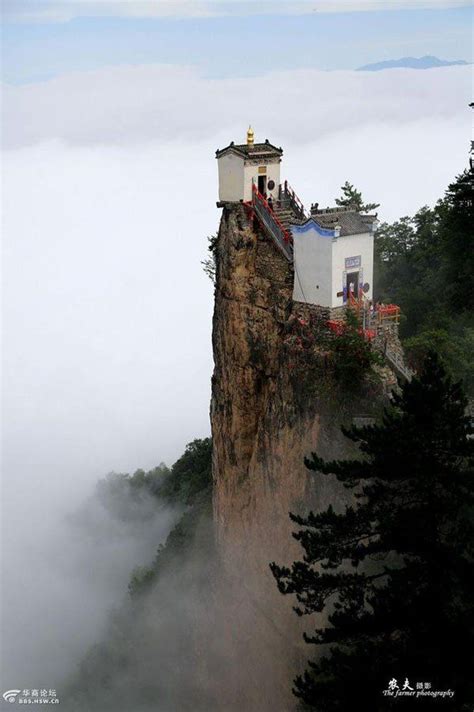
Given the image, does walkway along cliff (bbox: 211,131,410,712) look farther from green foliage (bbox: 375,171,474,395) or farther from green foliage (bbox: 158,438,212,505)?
green foliage (bbox: 158,438,212,505)

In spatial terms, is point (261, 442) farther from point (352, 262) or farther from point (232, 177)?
point (232, 177)

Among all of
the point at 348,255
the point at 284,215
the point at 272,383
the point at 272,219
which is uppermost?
the point at 284,215

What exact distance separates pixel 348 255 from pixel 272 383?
16.9 ft

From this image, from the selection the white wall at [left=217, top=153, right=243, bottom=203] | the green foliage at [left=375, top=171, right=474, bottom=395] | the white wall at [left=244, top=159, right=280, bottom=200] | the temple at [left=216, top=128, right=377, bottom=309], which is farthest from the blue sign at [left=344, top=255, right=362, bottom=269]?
the white wall at [left=217, top=153, right=243, bottom=203]

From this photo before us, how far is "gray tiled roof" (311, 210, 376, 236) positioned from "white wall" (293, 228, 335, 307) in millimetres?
482

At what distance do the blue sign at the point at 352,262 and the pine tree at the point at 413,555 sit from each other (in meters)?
10.0

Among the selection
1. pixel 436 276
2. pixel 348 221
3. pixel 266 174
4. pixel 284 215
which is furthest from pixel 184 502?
pixel 348 221

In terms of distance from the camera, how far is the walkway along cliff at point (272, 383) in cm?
3312

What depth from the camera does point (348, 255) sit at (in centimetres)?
3356

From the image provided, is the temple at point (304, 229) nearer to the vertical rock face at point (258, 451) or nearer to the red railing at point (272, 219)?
the red railing at point (272, 219)

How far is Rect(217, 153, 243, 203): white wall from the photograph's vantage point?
36.3 meters

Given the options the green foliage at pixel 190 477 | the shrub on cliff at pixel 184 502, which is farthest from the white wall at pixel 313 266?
the green foliage at pixel 190 477

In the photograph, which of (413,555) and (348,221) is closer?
(413,555)

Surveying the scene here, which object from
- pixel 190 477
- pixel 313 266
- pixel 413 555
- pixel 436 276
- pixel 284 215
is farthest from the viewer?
pixel 190 477
